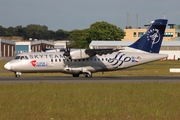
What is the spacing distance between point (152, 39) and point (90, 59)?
708cm

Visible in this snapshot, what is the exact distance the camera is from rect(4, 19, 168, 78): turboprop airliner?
41.2 metres

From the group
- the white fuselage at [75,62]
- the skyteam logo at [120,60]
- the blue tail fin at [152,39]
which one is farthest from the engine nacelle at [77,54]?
the blue tail fin at [152,39]
